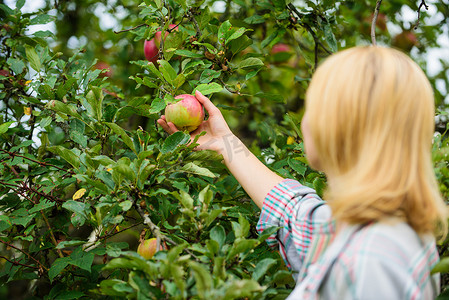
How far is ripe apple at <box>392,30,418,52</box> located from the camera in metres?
3.42

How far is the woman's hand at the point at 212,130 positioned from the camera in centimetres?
166

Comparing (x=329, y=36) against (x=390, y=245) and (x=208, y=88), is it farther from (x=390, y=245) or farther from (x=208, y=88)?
(x=390, y=245)

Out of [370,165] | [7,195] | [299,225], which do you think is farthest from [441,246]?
[7,195]

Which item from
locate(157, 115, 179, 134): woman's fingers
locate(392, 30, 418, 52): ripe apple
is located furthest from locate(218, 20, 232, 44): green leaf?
locate(392, 30, 418, 52): ripe apple

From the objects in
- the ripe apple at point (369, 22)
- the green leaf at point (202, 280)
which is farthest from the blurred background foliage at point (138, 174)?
the ripe apple at point (369, 22)

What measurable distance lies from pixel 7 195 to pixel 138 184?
2.33ft

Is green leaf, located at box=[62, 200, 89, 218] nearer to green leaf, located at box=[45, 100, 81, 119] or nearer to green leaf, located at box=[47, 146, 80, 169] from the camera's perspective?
green leaf, located at box=[47, 146, 80, 169]

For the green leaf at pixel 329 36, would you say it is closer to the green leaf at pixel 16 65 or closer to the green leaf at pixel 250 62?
the green leaf at pixel 250 62

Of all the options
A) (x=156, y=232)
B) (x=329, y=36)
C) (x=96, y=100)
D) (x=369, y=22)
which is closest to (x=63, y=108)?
(x=96, y=100)

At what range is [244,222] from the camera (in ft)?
4.00

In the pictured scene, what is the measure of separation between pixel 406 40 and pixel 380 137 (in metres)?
2.70

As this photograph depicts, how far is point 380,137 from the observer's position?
1.02 metres

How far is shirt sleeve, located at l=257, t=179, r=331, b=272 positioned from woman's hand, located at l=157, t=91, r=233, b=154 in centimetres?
29

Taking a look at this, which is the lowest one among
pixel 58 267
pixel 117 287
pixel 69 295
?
pixel 69 295
